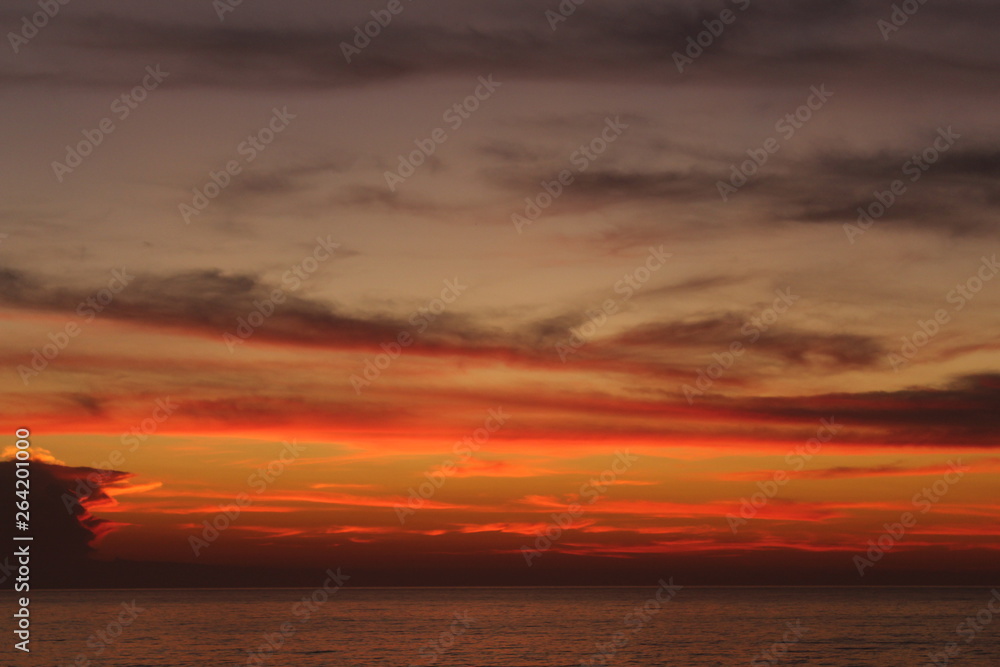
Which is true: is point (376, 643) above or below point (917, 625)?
above

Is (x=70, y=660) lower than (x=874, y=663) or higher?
higher

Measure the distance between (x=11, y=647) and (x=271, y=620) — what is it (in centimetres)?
6189

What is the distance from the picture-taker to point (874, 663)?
84.4 metres

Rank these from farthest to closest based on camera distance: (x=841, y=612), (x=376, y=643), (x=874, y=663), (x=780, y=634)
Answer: (x=841, y=612)
(x=780, y=634)
(x=376, y=643)
(x=874, y=663)

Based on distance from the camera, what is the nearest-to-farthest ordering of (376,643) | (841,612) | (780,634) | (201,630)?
(376,643), (780,634), (201,630), (841,612)

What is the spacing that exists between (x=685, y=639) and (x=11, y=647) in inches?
2935

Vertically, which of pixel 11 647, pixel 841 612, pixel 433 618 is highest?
pixel 11 647

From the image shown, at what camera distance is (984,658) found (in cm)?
8925

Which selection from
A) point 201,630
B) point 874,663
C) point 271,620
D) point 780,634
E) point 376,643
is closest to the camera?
point 874,663

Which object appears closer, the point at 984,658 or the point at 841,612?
the point at 984,658

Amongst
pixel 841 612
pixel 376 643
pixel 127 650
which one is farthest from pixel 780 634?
pixel 127 650

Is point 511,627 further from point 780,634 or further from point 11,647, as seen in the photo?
point 11,647

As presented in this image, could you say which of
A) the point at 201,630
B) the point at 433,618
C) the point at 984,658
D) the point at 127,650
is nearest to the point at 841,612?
the point at 433,618

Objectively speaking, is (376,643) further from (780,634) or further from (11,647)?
(780,634)
